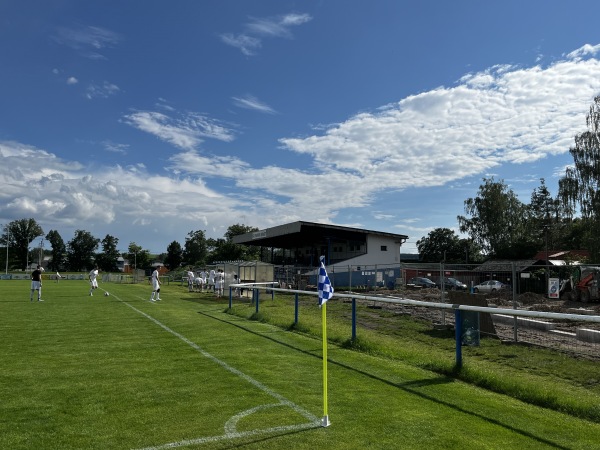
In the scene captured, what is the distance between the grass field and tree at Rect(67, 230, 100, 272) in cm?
13541

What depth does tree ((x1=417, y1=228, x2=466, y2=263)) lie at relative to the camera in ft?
305

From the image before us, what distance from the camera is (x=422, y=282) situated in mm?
29766

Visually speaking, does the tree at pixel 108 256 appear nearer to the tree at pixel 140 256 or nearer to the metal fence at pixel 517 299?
the tree at pixel 140 256

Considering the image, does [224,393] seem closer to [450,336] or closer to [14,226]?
[450,336]

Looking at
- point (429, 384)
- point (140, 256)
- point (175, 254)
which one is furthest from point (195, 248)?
point (429, 384)

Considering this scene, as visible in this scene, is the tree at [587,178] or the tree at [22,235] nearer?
the tree at [587,178]

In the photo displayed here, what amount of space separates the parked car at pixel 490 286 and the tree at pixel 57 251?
140 metres

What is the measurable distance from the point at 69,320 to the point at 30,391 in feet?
31.8

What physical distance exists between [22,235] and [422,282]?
13179 cm

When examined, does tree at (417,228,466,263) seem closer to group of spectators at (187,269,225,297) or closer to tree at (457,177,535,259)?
tree at (457,177,535,259)

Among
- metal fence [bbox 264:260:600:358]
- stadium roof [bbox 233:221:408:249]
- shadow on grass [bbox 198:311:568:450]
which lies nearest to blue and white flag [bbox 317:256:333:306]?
shadow on grass [bbox 198:311:568:450]

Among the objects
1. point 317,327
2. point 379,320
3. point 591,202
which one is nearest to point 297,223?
point 591,202

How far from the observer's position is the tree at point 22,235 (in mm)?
127725

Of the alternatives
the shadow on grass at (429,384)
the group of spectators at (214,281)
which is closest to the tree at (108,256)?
the group of spectators at (214,281)
